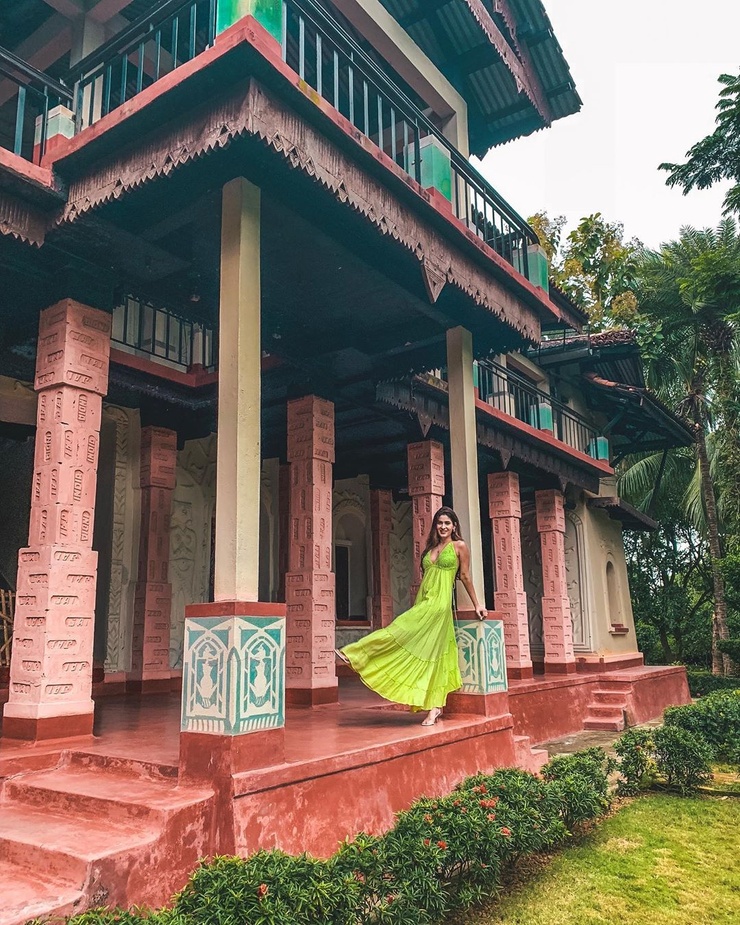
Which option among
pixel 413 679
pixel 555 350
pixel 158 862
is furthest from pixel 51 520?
pixel 555 350

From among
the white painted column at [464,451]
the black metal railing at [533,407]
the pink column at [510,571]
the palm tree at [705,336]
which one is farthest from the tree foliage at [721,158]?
the white painted column at [464,451]

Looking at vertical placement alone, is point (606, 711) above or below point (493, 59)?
below

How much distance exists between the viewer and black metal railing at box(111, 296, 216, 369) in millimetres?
9211

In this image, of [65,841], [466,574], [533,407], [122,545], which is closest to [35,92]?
[65,841]

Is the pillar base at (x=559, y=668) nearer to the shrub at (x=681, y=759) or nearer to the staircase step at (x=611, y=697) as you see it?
the staircase step at (x=611, y=697)

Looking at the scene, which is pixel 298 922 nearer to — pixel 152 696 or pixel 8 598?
pixel 8 598

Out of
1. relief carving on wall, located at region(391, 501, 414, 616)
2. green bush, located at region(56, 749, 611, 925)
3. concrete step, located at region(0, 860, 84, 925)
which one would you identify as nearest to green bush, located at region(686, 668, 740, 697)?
relief carving on wall, located at region(391, 501, 414, 616)

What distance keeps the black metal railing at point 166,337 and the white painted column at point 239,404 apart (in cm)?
425

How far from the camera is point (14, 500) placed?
9391 mm

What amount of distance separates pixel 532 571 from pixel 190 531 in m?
8.61

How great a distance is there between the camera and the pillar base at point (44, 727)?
4.96 metres

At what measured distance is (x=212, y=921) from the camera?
10.0 feet

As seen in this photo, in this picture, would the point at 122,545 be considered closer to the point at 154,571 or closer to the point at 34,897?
the point at 154,571

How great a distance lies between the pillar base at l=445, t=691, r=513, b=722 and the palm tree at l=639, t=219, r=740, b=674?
1085 centimetres
